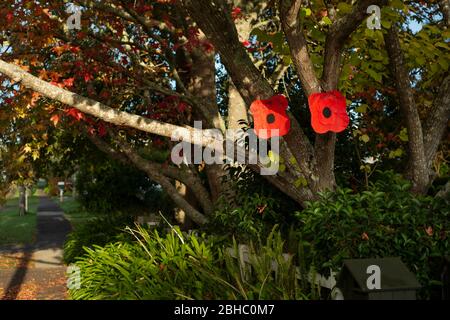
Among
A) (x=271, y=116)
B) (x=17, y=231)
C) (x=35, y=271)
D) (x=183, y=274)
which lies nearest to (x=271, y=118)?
(x=271, y=116)

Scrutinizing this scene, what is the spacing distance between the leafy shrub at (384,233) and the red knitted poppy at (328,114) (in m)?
0.78

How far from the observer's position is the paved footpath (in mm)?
9789

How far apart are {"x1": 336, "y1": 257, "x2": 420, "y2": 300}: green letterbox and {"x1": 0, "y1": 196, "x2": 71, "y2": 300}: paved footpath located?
5.88 meters

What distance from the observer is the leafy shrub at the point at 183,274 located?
594 cm

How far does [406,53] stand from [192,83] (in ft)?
14.2

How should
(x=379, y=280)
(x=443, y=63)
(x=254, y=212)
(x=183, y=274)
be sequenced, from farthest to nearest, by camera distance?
(x=254, y=212) → (x=443, y=63) → (x=183, y=274) → (x=379, y=280)

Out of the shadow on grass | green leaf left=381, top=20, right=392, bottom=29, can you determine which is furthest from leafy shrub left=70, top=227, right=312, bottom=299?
green leaf left=381, top=20, right=392, bottom=29

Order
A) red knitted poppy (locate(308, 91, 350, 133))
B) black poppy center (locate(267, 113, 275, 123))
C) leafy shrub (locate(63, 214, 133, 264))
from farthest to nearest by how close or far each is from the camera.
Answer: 1. leafy shrub (locate(63, 214, 133, 264))
2. black poppy center (locate(267, 113, 275, 123))
3. red knitted poppy (locate(308, 91, 350, 133))

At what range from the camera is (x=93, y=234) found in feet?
40.8

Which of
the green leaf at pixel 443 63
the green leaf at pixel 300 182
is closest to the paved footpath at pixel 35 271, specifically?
the green leaf at pixel 300 182

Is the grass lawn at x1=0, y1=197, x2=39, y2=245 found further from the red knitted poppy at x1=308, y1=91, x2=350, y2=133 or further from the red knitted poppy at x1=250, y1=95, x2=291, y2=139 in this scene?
the red knitted poppy at x1=308, y1=91, x2=350, y2=133

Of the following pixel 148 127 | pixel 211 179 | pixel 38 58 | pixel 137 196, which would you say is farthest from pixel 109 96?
pixel 137 196

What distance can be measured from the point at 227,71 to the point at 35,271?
23.5 ft

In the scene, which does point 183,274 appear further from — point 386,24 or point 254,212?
point 386,24
